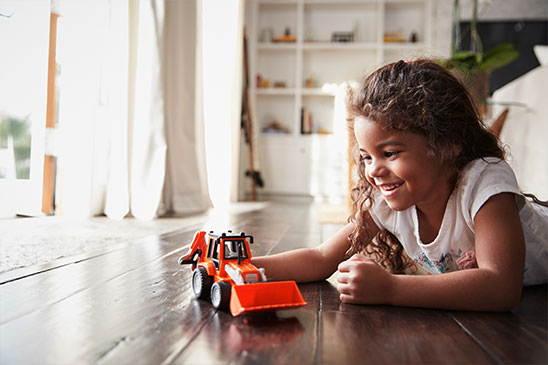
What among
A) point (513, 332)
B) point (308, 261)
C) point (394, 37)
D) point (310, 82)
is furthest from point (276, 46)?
point (513, 332)

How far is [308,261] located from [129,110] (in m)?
1.90

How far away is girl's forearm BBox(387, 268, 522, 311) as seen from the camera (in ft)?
2.60

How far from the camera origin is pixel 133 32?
2.63 meters

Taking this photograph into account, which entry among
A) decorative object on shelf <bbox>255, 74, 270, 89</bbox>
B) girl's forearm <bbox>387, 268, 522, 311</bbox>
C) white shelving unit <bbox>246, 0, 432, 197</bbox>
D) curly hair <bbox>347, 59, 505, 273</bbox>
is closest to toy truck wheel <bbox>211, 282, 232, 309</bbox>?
girl's forearm <bbox>387, 268, 522, 311</bbox>

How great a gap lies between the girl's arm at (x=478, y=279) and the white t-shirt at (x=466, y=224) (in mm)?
36

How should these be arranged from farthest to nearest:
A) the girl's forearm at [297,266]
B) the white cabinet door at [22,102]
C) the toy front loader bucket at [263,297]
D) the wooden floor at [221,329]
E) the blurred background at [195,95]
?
the blurred background at [195,95] < the white cabinet door at [22,102] < the girl's forearm at [297,266] < the toy front loader bucket at [263,297] < the wooden floor at [221,329]

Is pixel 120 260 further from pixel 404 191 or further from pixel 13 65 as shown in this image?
pixel 13 65

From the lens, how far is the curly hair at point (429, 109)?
33.9 inches

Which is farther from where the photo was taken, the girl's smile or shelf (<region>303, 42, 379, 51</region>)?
shelf (<region>303, 42, 379, 51</region>)

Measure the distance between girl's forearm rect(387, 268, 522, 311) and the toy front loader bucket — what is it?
190 millimetres

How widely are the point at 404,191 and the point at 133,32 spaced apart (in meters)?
2.19

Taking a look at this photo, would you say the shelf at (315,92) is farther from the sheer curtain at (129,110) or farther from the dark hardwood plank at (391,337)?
the dark hardwood plank at (391,337)

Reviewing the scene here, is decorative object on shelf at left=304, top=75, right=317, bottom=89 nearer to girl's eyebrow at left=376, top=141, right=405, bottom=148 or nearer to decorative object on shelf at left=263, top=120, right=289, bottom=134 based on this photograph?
decorative object on shelf at left=263, top=120, right=289, bottom=134

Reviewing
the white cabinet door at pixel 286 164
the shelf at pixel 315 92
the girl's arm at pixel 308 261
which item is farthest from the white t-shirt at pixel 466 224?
the shelf at pixel 315 92
